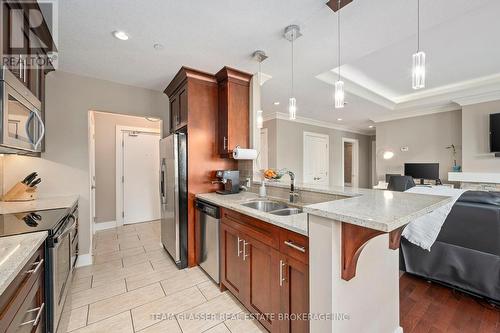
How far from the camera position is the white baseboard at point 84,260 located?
268cm

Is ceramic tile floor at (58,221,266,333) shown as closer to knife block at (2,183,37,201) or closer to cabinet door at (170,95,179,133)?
knife block at (2,183,37,201)

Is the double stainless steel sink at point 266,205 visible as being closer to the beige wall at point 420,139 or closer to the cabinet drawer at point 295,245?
the cabinet drawer at point 295,245

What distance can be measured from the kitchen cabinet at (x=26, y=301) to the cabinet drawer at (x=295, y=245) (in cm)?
128

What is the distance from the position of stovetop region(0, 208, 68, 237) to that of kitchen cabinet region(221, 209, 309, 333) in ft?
4.28

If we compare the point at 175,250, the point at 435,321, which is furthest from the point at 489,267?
the point at 175,250

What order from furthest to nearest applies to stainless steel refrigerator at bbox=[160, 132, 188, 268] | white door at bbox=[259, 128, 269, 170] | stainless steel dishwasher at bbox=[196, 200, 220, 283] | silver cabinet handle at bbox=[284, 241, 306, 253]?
white door at bbox=[259, 128, 269, 170] → stainless steel refrigerator at bbox=[160, 132, 188, 268] → stainless steel dishwasher at bbox=[196, 200, 220, 283] → silver cabinet handle at bbox=[284, 241, 306, 253]

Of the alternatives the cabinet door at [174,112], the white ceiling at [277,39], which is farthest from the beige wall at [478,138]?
the cabinet door at [174,112]

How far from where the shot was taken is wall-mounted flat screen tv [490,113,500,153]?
12.1 feet

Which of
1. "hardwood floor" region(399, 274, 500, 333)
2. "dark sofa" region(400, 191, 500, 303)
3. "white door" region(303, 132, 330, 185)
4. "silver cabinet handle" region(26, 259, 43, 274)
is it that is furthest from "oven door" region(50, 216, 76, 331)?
"white door" region(303, 132, 330, 185)

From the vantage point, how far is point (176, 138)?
2.50m

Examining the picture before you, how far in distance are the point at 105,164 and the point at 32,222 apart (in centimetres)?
301

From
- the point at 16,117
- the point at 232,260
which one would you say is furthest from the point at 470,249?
the point at 16,117

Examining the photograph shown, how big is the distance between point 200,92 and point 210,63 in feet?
1.26

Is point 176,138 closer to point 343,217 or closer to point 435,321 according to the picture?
point 343,217
